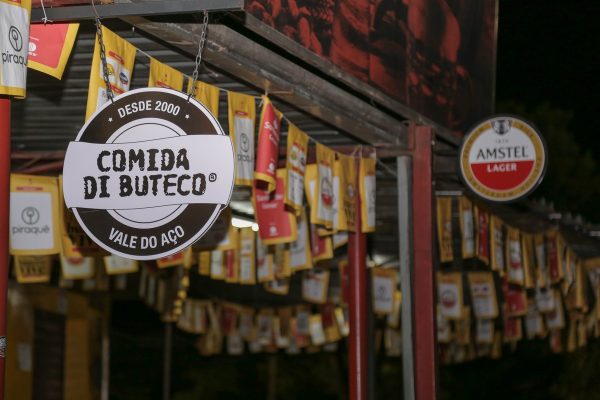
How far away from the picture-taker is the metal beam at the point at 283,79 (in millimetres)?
8164

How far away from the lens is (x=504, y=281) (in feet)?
68.0

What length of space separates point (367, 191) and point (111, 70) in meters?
5.12

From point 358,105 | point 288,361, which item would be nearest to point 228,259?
point 358,105

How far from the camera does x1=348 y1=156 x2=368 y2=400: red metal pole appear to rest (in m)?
12.4

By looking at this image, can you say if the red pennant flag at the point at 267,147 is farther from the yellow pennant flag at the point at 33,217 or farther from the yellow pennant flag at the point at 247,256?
the yellow pennant flag at the point at 247,256

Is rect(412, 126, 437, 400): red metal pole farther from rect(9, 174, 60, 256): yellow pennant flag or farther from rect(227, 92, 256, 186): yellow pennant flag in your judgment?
rect(9, 174, 60, 256): yellow pennant flag

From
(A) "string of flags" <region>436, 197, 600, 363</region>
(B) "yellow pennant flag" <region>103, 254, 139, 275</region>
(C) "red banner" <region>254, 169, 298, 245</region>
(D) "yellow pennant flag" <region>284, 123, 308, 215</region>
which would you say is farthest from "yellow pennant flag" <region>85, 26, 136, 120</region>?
(A) "string of flags" <region>436, 197, 600, 363</region>

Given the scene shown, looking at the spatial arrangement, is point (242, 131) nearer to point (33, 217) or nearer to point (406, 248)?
point (33, 217)

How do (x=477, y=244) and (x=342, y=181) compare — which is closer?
(x=342, y=181)

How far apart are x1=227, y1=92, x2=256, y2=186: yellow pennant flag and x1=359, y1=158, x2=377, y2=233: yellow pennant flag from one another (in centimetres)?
280

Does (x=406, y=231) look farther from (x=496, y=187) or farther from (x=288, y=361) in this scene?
(x=288, y=361)

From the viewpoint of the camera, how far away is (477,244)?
1513cm

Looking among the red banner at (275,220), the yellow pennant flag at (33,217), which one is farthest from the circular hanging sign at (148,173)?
the red banner at (275,220)

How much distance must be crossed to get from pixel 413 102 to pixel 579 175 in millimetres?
21322
